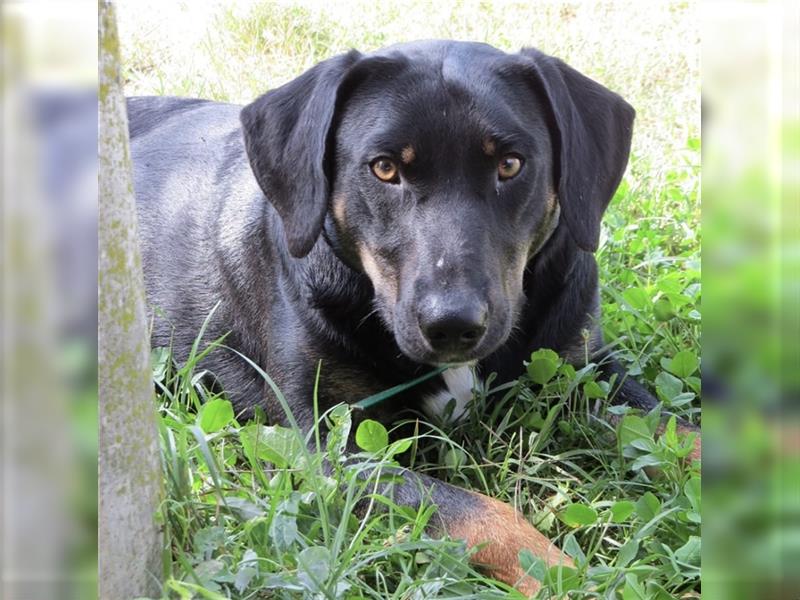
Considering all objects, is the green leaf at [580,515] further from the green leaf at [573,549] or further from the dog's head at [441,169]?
the dog's head at [441,169]

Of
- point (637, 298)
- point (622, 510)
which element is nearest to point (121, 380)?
point (622, 510)

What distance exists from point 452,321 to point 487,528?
57 cm

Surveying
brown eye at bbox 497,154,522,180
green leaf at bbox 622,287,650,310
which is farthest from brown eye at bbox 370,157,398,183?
green leaf at bbox 622,287,650,310

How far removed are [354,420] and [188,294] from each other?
126cm

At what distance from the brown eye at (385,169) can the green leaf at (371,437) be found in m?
0.75

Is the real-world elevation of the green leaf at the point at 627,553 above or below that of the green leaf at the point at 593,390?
below

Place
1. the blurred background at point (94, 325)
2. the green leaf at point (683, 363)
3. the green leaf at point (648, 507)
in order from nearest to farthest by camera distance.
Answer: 1. the blurred background at point (94, 325)
2. the green leaf at point (648, 507)
3. the green leaf at point (683, 363)

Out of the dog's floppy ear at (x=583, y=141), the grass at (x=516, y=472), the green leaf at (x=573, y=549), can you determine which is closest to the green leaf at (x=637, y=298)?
the grass at (x=516, y=472)

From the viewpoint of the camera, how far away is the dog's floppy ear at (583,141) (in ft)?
10.5

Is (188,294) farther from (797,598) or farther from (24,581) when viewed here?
(797,598)

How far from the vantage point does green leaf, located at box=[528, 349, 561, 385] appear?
129 inches

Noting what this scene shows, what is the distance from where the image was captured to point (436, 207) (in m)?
2.96

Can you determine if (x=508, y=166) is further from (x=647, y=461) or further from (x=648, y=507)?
(x=648, y=507)

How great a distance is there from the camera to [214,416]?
2941mm
